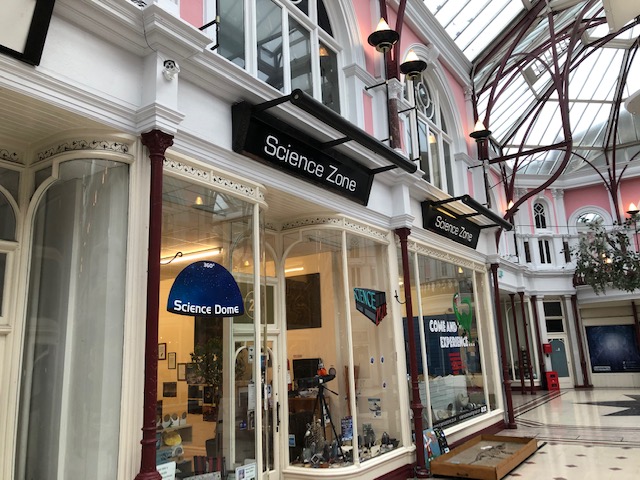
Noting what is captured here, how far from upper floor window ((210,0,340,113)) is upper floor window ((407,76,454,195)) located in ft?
8.59

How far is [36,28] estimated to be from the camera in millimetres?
3248

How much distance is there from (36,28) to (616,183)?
20.7 metres

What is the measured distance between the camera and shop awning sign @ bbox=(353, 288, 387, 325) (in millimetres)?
6992

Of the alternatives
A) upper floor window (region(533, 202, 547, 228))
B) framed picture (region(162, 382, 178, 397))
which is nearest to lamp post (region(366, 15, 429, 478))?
framed picture (region(162, 382, 178, 397))

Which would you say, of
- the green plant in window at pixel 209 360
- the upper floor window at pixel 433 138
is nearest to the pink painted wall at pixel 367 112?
the upper floor window at pixel 433 138

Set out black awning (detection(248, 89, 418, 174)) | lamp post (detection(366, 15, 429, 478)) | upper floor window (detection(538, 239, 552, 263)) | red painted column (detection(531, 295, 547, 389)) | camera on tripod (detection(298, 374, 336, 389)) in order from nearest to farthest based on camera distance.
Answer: black awning (detection(248, 89, 418, 174)) < lamp post (detection(366, 15, 429, 478)) < camera on tripod (detection(298, 374, 336, 389)) < red painted column (detection(531, 295, 547, 389)) < upper floor window (detection(538, 239, 552, 263))

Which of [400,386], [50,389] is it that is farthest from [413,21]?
[50,389]

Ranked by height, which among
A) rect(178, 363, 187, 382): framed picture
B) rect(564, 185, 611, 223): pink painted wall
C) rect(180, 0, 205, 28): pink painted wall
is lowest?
rect(178, 363, 187, 382): framed picture

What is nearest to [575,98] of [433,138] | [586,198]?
[586,198]

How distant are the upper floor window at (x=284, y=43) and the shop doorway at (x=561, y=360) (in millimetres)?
15715

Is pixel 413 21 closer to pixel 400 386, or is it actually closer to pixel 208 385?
pixel 400 386

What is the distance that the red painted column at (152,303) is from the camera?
3.53 metres

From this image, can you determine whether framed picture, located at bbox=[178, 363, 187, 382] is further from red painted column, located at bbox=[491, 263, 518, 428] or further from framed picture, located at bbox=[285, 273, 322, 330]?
red painted column, located at bbox=[491, 263, 518, 428]

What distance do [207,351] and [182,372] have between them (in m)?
0.29
